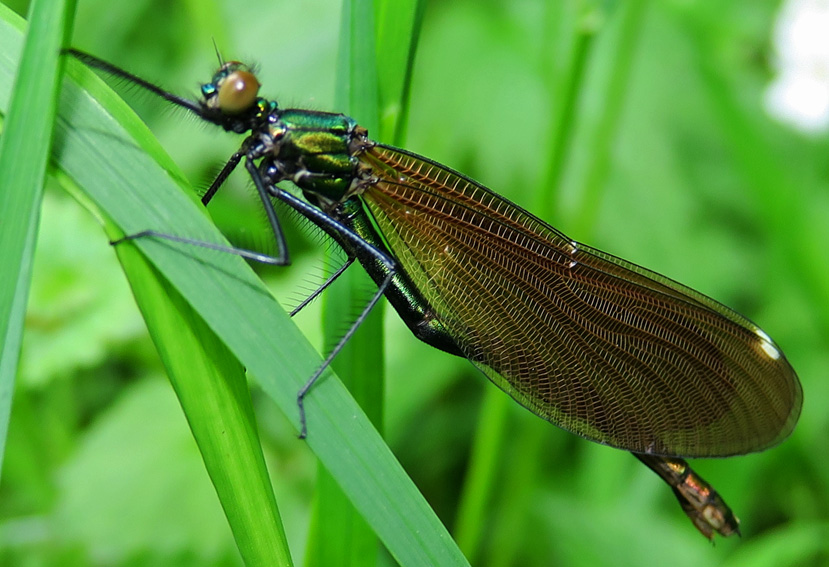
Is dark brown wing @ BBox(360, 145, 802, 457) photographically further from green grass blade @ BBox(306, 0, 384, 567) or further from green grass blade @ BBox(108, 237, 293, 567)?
green grass blade @ BBox(108, 237, 293, 567)

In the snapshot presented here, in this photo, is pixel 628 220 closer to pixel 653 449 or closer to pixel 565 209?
pixel 565 209

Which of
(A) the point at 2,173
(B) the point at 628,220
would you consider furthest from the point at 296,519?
(B) the point at 628,220

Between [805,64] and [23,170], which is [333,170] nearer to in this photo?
[23,170]

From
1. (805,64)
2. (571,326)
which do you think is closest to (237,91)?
(571,326)

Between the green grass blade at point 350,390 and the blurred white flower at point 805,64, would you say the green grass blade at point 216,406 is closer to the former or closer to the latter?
the green grass blade at point 350,390

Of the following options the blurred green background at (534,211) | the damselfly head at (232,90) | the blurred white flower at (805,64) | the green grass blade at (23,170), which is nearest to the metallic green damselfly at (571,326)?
the damselfly head at (232,90)

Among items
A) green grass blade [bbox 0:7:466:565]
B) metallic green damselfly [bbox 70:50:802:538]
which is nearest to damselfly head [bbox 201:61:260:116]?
metallic green damselfly [bbox 70:50:802:538]
